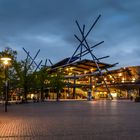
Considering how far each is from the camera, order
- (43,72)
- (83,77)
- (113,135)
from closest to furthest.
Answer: (113,135)
(43,72)
(83,77)

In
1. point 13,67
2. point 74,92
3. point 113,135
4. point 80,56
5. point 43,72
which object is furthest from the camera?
point 74,92

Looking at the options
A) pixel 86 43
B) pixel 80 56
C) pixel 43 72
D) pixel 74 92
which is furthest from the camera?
pixel 74 92

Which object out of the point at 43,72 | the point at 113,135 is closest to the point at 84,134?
the point at 113,135

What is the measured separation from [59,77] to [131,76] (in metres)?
57.8

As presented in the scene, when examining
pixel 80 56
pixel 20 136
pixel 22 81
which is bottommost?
pixel 20 136

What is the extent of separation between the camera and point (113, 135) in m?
14.7

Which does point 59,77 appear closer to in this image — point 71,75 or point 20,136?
point 71,75

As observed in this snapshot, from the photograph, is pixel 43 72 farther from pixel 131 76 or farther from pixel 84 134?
pixel 84 134

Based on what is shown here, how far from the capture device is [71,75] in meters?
140

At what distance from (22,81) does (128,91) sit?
3062 inches

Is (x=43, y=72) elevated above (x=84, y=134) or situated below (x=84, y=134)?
above

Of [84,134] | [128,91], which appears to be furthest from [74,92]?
[84,134]

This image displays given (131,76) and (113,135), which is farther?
(131,76)

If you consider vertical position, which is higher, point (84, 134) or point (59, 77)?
point (59, 77)
